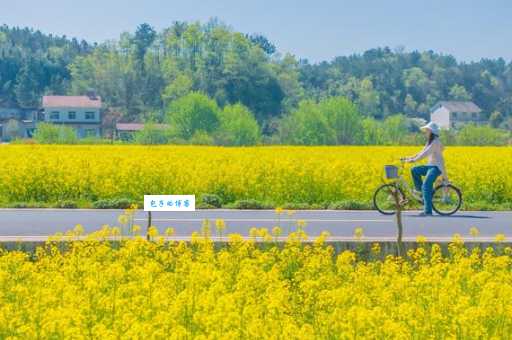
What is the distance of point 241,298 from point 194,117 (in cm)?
10384

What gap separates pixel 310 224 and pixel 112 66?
134m

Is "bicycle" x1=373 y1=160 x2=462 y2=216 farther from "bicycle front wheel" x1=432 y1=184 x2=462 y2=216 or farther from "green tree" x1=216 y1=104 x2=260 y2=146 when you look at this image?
"green tree" x1=216 y1=104 x2=260 y2=146

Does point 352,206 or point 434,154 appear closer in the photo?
point 434,154

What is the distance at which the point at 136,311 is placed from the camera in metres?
7.38

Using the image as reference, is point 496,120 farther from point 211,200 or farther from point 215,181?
point 211,200

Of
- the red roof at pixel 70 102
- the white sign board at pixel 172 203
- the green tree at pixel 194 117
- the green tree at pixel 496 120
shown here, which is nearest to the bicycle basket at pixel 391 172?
the white sign board at pixel 172 203

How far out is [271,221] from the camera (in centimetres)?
1758

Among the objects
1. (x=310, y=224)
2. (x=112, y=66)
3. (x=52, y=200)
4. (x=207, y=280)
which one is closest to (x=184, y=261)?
(x=207, y=280)

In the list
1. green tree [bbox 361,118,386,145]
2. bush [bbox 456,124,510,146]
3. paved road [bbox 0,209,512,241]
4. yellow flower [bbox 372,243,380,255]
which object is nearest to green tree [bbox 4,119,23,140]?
green tree [bbox 361,118,386,145]

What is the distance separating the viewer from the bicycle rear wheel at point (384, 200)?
1898 centimetres

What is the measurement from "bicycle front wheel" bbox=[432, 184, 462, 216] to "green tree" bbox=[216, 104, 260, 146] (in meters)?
83.2

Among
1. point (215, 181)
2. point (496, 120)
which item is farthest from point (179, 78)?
point (215, 181)

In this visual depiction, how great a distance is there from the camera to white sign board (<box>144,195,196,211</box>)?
9.88 meters

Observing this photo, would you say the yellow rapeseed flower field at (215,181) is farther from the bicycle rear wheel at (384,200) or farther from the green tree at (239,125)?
the green tree at (239,125)
